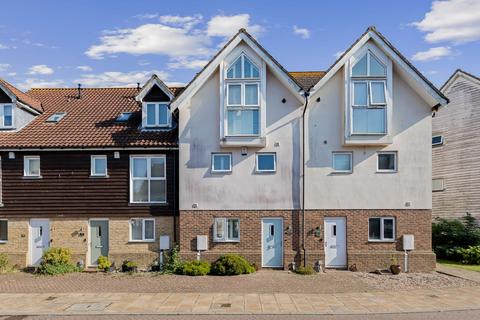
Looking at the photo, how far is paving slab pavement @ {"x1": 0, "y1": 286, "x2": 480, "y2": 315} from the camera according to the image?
12.8 m

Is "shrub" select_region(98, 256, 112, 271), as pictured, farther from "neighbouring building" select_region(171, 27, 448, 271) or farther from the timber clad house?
"neighbouring building" select_region(171, 27, 448, 271)

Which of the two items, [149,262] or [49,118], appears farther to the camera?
[49,118]

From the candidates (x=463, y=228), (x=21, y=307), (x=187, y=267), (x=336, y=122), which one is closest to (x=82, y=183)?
(x=187, y=267)

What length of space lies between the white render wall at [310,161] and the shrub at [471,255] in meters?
4.53

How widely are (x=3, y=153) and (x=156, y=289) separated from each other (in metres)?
10.2

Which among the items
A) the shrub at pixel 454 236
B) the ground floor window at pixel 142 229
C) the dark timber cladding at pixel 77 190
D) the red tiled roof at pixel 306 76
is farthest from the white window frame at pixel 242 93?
the shrub at pixel 454 236

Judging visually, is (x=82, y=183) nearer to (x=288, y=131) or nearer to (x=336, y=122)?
(x=288, y=131)

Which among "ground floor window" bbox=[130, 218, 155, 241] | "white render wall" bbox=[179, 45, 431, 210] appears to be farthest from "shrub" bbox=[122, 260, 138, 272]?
"white render wall" bbox=[179, 45, 431, 210]

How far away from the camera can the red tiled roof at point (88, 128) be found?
20031 mm

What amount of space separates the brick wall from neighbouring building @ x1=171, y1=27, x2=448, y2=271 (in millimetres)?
43

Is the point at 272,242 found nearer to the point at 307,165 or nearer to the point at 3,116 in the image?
the point at 307,165

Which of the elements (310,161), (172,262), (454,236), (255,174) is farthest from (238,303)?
(454,236)

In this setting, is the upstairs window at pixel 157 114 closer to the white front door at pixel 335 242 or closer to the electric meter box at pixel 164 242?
the electric meter box at pixel 164 242

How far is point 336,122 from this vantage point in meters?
19.6
